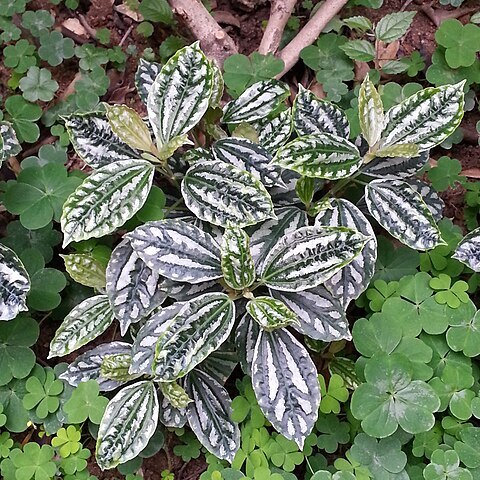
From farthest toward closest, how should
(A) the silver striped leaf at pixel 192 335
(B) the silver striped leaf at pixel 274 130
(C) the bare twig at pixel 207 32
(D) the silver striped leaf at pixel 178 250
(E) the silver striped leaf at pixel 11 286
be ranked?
(C) the bare twig at pixel 207 32 < (B) the silver striped leaf at pixel 274 130 < (E) the silver striped leaf at pixel 11 286 < (D) the silver striped leaf at pixel 178 250 < (A) the silver striped leaf at pixel 192 335

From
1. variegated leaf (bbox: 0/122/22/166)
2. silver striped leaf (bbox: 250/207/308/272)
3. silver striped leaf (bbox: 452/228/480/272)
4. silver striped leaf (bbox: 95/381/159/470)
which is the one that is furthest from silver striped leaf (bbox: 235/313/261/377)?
variegated leaf (bbox: 0/122/22/166)

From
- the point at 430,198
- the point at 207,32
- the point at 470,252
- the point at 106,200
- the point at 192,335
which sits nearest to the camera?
the point at 192,335

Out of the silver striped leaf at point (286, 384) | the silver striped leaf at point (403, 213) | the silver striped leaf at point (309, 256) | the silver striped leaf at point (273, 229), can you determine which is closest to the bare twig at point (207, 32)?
the silver striped leaf at point (273, 229)

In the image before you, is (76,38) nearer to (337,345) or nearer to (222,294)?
(222,294)

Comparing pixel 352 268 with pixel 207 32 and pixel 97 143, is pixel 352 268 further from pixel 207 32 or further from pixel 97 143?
pixel 207 32

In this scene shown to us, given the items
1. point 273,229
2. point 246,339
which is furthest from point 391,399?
point 273,229

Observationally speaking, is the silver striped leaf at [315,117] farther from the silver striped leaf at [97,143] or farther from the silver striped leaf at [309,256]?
the silver striped leaf at [97,143]

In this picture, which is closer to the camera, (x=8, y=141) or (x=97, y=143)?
(x=97, y=143)

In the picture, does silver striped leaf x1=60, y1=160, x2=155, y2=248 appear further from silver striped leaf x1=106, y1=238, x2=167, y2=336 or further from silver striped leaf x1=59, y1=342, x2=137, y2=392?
silver striped leaf x1=59, y1=342, x2=137, y2=392
